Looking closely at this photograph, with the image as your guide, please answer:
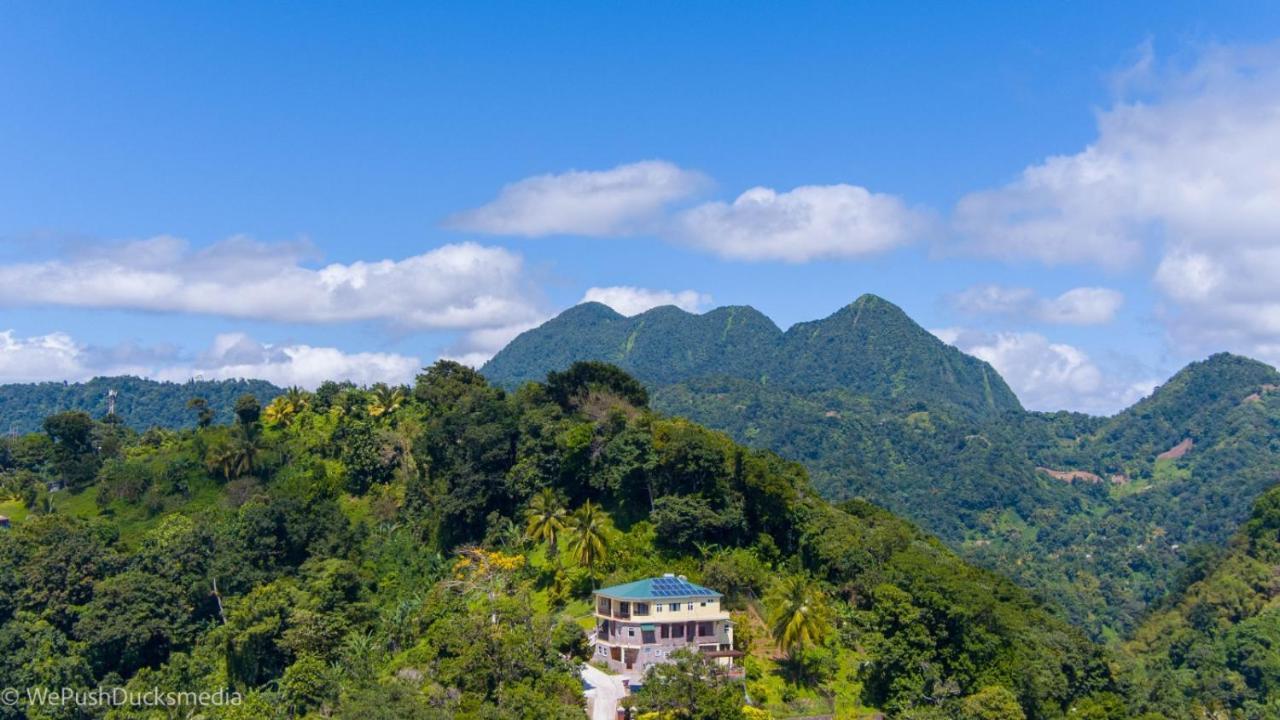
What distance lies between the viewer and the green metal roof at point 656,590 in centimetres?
4772

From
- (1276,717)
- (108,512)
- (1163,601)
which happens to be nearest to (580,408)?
(108,512)

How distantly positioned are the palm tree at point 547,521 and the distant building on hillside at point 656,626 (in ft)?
29.6

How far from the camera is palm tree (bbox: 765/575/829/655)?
47.0 m

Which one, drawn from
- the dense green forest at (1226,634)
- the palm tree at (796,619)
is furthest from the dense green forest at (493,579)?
the dense green forest at (1226,634)

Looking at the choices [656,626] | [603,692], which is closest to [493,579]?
[656,626]

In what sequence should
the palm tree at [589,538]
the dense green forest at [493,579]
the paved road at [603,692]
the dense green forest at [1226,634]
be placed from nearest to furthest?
the paved road at [603,692], the dense green forest at [493,579], the palm tree at [589,538], the dense green forest at [1226,634]

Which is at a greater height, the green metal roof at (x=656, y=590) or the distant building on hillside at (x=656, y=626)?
the green metal roof at (x=656, y=590)

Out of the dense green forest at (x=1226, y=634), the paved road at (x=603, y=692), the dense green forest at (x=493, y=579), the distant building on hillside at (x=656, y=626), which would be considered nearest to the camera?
the paved road at (x=603, y=692)

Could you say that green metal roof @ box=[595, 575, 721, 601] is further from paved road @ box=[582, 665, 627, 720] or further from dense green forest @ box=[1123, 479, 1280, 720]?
dense green forest @ box=[1123, 479, 1280, 720]

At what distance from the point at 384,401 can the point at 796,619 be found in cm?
4363

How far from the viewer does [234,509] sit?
7338 centimetres

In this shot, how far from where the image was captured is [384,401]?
80.9 metres

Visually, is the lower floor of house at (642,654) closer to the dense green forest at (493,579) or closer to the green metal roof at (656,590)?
the dense green forest at (493,579)

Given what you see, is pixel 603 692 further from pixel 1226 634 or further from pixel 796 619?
pixel 1226 634
